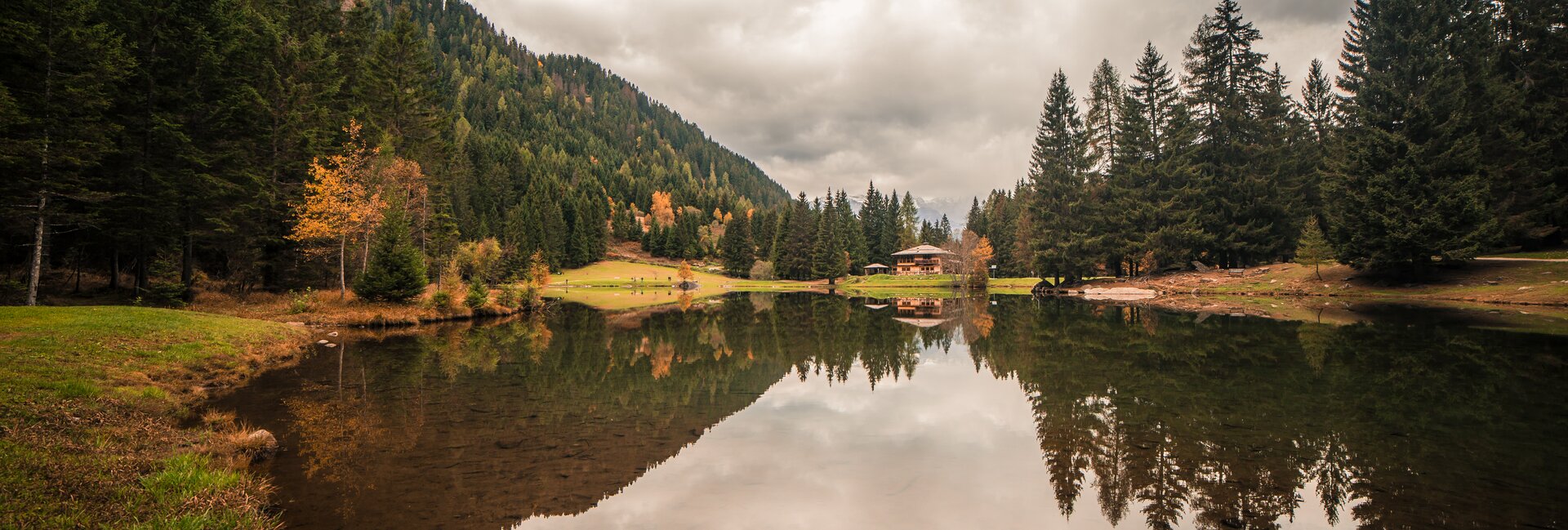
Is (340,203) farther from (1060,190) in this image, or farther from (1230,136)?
(1230,136)

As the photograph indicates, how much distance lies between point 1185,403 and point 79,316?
85.9 ft

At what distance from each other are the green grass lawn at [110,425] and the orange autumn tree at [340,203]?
1348cm

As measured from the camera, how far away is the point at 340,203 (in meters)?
29.8

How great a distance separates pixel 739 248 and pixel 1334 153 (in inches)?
2870

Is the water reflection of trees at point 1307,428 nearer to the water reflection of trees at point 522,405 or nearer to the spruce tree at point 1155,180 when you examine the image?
the water reflection of trees at point 522,405

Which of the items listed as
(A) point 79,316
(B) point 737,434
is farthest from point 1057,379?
(A) point 79,316

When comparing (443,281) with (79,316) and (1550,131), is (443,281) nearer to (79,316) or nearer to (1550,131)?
(79,316)

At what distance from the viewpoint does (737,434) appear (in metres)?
11.1

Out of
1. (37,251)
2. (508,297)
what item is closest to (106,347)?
(37,251)

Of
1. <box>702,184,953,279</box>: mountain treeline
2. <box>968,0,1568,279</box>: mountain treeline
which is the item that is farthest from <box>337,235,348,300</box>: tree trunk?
<box>702,184,953,279</box>: mountain treeline

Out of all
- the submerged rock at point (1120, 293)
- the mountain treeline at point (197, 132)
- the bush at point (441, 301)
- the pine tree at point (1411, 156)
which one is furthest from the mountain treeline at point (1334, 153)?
the mountain treeline at point (197, 132)

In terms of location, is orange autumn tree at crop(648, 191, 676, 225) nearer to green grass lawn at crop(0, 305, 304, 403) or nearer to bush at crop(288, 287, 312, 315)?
bush at crop(288, 287, 312, 315)

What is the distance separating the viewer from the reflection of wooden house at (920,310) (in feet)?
112

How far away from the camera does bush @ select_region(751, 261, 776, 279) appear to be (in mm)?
95625
